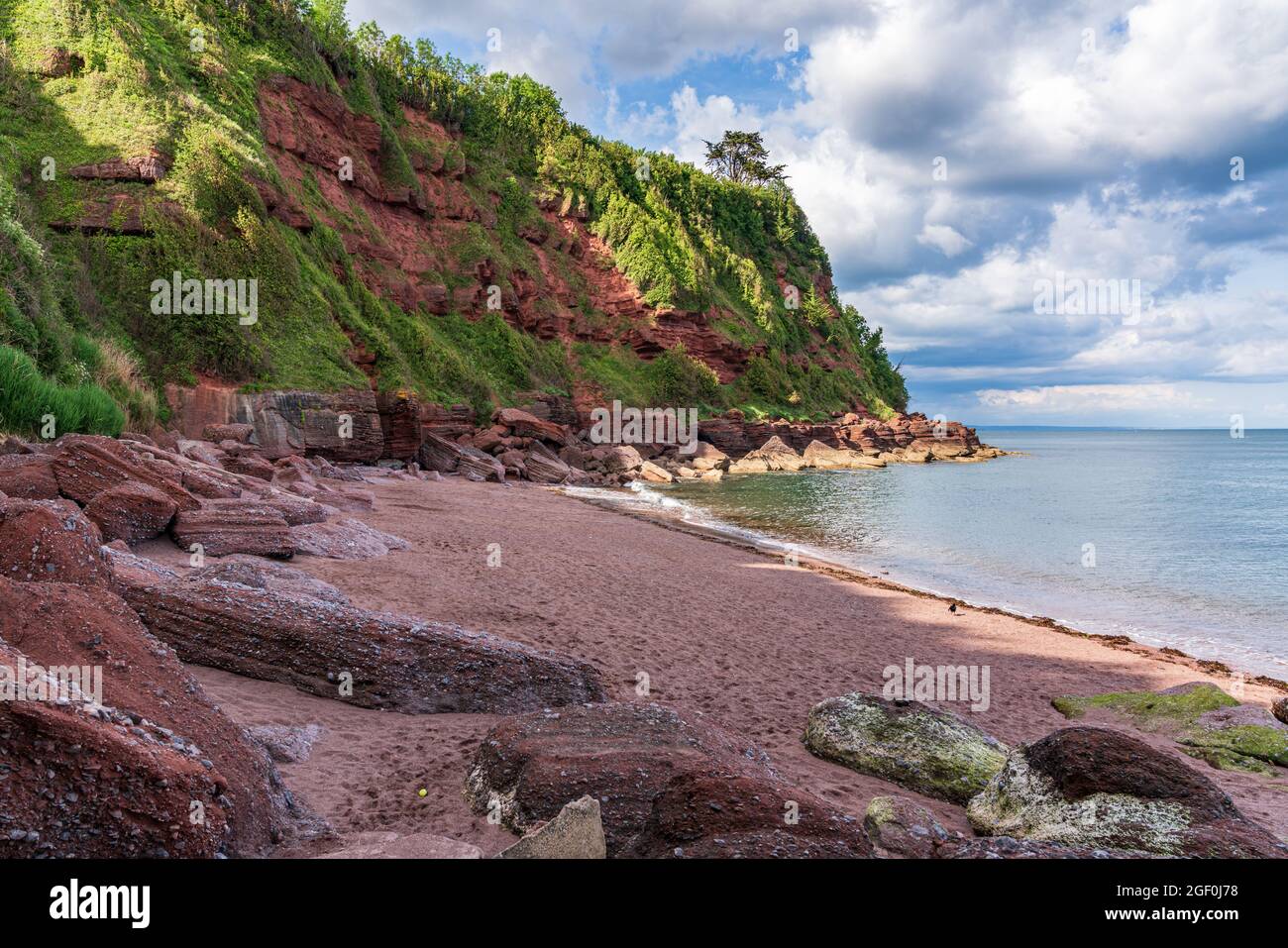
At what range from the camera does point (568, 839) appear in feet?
9.16

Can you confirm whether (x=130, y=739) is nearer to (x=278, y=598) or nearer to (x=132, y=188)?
(x=278, y=598)

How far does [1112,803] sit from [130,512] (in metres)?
8.96

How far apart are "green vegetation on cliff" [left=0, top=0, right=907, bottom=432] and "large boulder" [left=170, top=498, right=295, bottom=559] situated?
13.5ft

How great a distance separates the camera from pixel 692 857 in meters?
2.72

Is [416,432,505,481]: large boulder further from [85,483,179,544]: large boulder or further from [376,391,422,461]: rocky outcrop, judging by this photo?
[85,483,179,544]: large boulder

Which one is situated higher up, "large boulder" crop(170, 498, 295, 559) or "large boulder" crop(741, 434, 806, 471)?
"large boulder" crop(741, 434, 806, 471)

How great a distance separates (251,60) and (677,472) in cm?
2912

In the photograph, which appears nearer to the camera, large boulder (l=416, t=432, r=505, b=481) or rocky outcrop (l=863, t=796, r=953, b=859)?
rocky outcrop (l=863, t=796, r=953, b=859)

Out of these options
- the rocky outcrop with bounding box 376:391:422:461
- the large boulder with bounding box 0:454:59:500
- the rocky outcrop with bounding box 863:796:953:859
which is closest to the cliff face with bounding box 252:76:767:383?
the rocky outcrop with bounding box 376:391:422:461

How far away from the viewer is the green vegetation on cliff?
17.7 meters

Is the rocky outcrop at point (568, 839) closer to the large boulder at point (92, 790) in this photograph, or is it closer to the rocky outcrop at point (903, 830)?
the large boulder at point (92, 790)

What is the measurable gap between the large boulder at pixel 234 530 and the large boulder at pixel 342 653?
3022 millimetres

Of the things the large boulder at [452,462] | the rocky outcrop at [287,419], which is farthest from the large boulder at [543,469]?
the rocky outcrop at [287,419]

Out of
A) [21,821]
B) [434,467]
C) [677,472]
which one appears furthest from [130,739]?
[677,472]
